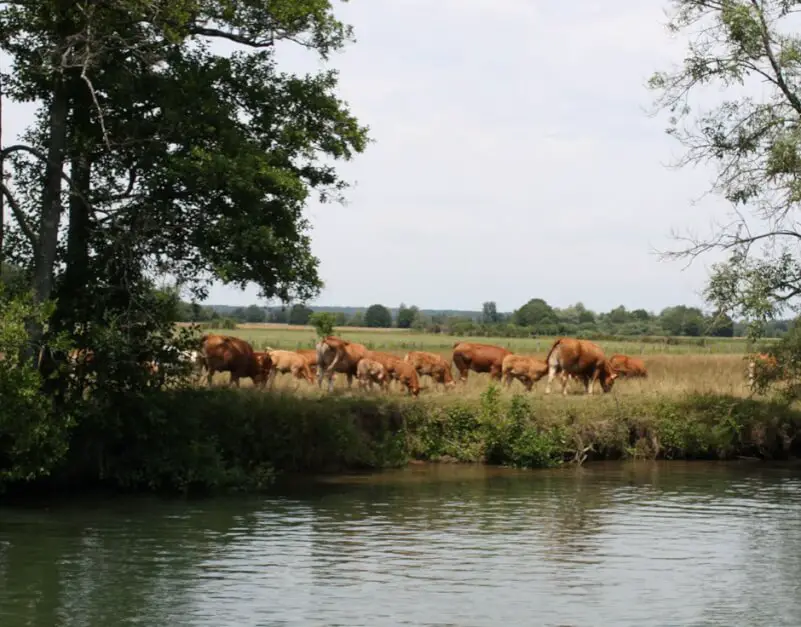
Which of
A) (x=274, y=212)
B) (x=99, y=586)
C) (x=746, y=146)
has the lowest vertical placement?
(x=99, y=586)

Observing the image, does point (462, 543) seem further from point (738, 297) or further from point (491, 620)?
point (738, 297)

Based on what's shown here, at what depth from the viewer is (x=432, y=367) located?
38094 millimetres

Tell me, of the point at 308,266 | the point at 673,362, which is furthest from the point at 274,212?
the point at 673,362

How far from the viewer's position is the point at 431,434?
28.6 m

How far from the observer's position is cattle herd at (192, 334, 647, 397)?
32.2 metres

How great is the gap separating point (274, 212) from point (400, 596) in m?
10.1

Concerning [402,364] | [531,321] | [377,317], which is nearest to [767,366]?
[402,364]

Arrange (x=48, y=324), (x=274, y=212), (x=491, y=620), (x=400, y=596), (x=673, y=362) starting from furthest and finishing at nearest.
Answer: (x=673, y=362)
(x=274, y=212)
(x=48, y=324)
(x=400, y=596)
(x=491, y=620)

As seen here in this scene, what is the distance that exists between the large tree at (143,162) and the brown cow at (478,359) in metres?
16.5

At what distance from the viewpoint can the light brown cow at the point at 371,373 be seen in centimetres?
3409

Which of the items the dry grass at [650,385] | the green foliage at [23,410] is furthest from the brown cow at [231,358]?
the green foliage at [23,410]

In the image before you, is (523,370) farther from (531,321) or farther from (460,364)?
(531,321)

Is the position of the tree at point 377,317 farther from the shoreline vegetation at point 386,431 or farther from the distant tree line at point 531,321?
the shoreline vegetation at point 386,431

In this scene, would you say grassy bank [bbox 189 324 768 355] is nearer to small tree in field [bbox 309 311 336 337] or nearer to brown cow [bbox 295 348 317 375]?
small tree in field [bbox 309 311 336 337]
